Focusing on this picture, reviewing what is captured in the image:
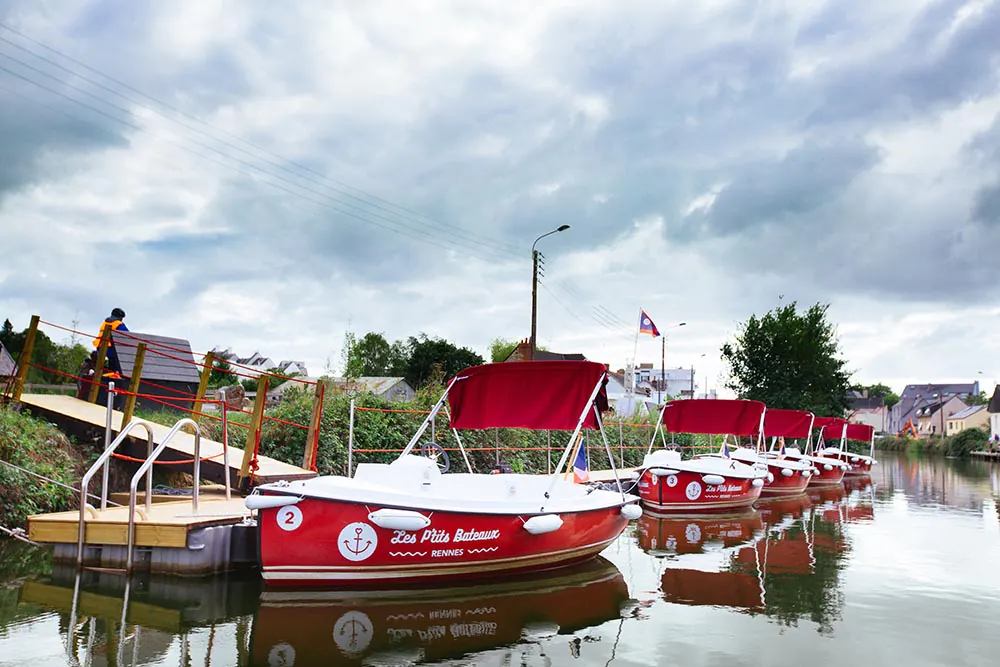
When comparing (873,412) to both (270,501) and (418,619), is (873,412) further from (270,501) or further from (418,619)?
(270,501)

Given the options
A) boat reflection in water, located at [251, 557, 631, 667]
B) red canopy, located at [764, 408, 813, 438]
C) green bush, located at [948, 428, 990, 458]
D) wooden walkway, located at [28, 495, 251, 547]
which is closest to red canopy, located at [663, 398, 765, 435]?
red canopy, located at [764, 408, 813, 438]

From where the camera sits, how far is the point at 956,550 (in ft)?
41.9

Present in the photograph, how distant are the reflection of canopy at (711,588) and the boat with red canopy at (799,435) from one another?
13.9 m

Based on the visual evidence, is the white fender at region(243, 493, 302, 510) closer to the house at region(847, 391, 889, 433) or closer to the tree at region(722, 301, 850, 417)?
the tree at region(722, 301, 850, 417)

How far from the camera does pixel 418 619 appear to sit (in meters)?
7.42

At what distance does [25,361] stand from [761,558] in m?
12.0

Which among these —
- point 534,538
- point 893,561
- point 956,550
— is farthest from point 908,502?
point 534,538

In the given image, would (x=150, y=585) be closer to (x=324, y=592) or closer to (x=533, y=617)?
(x=324, y=592)

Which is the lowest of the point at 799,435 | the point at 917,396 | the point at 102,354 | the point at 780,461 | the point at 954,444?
the point at 780,461

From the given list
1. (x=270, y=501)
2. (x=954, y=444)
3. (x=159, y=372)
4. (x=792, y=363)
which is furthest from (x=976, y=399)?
(x=270, y=501)

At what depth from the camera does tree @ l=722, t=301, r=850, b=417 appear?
1629 inches

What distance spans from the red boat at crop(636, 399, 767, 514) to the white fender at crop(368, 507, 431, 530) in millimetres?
9127

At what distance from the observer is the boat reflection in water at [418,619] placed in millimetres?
6434

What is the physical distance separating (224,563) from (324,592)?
4.87 feet
